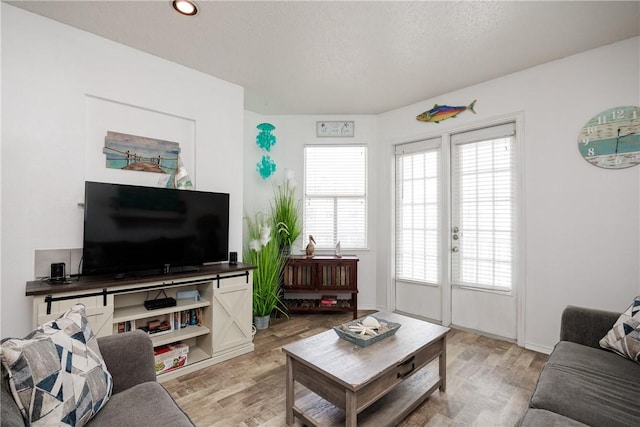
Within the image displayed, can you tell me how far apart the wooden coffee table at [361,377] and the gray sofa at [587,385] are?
2.06ft

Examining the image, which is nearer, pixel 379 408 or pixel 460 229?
pixel 379 408

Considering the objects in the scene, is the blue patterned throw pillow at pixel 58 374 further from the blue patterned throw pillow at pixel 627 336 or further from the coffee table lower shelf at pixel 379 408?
the blue patterned throw pillow at pixel 627 336

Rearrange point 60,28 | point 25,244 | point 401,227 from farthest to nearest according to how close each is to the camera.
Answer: point 401,227
point 60,28
point 25,244

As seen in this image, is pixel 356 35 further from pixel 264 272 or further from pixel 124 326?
pixel 124 326

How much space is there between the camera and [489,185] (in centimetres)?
332

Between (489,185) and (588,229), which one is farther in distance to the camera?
(489,185)

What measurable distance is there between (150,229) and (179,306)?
26.9 inches

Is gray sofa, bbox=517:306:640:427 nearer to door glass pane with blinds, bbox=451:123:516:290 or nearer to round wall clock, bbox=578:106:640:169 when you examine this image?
door glass pane with blinds, bbox=451:123:516:290

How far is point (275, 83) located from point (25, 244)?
2.55 meters

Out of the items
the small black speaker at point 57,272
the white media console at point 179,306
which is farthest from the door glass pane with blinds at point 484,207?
the small black speaker at point 57,272

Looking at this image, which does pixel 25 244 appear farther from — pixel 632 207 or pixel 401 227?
pixel 632 207

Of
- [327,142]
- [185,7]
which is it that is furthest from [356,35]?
[327,142]

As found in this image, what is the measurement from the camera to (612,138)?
2516 millimetres

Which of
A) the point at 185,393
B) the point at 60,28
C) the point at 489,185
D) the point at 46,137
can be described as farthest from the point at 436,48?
the point at 185,393
